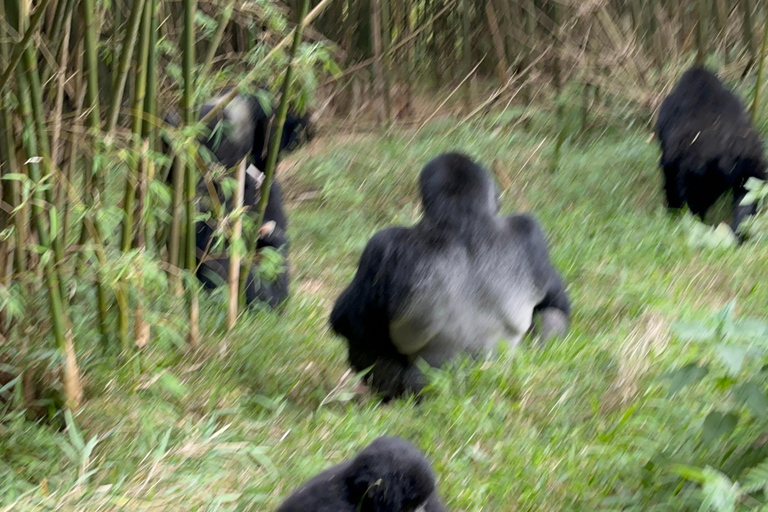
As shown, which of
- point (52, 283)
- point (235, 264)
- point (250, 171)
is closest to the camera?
point (52, 283)

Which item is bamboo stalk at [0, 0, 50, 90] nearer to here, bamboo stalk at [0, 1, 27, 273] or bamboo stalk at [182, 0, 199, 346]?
bamboo stalk at [0, 1, 27, 273]

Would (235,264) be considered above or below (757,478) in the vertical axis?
below

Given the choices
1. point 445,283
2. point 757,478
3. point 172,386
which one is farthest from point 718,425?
point 172,386

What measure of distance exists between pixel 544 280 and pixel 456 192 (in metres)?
0.49

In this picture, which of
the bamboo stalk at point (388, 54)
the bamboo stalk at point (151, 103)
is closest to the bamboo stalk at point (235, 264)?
the bamboo stalk at point (151, 103)

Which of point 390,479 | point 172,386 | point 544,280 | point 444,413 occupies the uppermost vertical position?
point 544,280

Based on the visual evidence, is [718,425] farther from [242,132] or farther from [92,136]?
[242,132]

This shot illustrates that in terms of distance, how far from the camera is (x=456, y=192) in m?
2.85

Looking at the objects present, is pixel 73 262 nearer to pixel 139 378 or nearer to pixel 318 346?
pixel 139 378

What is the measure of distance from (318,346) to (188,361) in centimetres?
59

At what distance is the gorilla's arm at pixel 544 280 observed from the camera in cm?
301

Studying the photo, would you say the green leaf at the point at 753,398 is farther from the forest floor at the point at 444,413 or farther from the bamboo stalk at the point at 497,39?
the bamboo stalk at the point at 497,39

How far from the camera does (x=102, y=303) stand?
2.77m

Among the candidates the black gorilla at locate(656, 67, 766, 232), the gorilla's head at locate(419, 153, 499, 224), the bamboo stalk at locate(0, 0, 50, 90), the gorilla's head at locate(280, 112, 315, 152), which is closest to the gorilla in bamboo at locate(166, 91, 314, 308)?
the gorilla's head at locate(280, 112, 315, 152)
